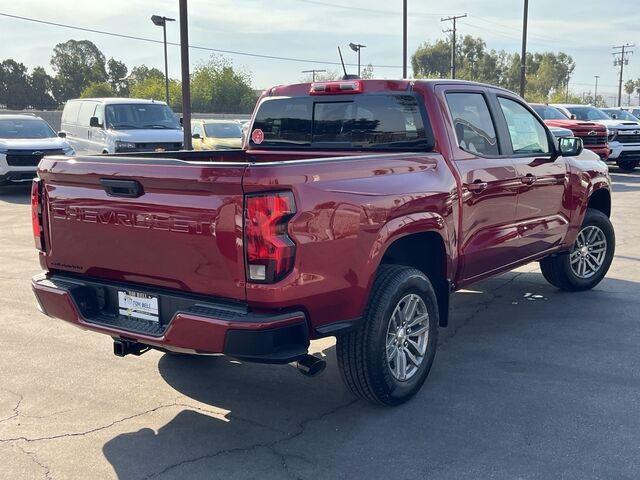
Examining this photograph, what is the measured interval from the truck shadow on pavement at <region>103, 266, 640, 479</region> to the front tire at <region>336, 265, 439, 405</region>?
0.17 m

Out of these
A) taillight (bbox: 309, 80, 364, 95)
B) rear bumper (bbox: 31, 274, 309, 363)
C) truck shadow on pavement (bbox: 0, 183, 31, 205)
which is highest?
taillight (bbox: 309, 80, 364, 95)

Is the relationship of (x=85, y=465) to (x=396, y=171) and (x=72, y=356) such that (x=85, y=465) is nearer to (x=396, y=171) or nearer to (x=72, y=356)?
(x=72, y=356)

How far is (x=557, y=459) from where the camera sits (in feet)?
11.4

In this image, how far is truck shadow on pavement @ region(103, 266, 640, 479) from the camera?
3441mm

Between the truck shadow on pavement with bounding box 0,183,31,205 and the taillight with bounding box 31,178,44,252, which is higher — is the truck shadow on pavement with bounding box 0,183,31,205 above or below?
below

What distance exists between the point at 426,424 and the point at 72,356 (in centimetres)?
270

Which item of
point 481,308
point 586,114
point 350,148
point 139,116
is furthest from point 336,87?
point 586,114

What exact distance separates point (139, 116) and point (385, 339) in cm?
1410

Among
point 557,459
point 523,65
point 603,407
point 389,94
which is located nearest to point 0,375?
point 389,94

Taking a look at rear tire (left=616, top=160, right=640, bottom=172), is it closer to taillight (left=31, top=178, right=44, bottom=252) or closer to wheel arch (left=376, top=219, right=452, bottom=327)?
wheel arch (left=376, top=219, right=452, bottom=327)

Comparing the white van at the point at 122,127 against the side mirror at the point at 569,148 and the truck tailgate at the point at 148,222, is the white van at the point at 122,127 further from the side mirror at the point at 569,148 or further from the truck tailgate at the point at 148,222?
the truck tailgate at the point at 148,222

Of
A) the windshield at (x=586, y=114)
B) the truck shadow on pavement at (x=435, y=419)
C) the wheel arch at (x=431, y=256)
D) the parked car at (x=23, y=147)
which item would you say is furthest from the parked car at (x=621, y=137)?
the wheel arch at (x=431, y=256)

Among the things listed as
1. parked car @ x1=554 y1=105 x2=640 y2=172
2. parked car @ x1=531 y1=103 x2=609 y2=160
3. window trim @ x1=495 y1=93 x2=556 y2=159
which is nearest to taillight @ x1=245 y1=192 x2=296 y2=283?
window trim @ x1=495 y1=93 x2=556 y2=159

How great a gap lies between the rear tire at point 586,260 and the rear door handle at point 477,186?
2.11 m
